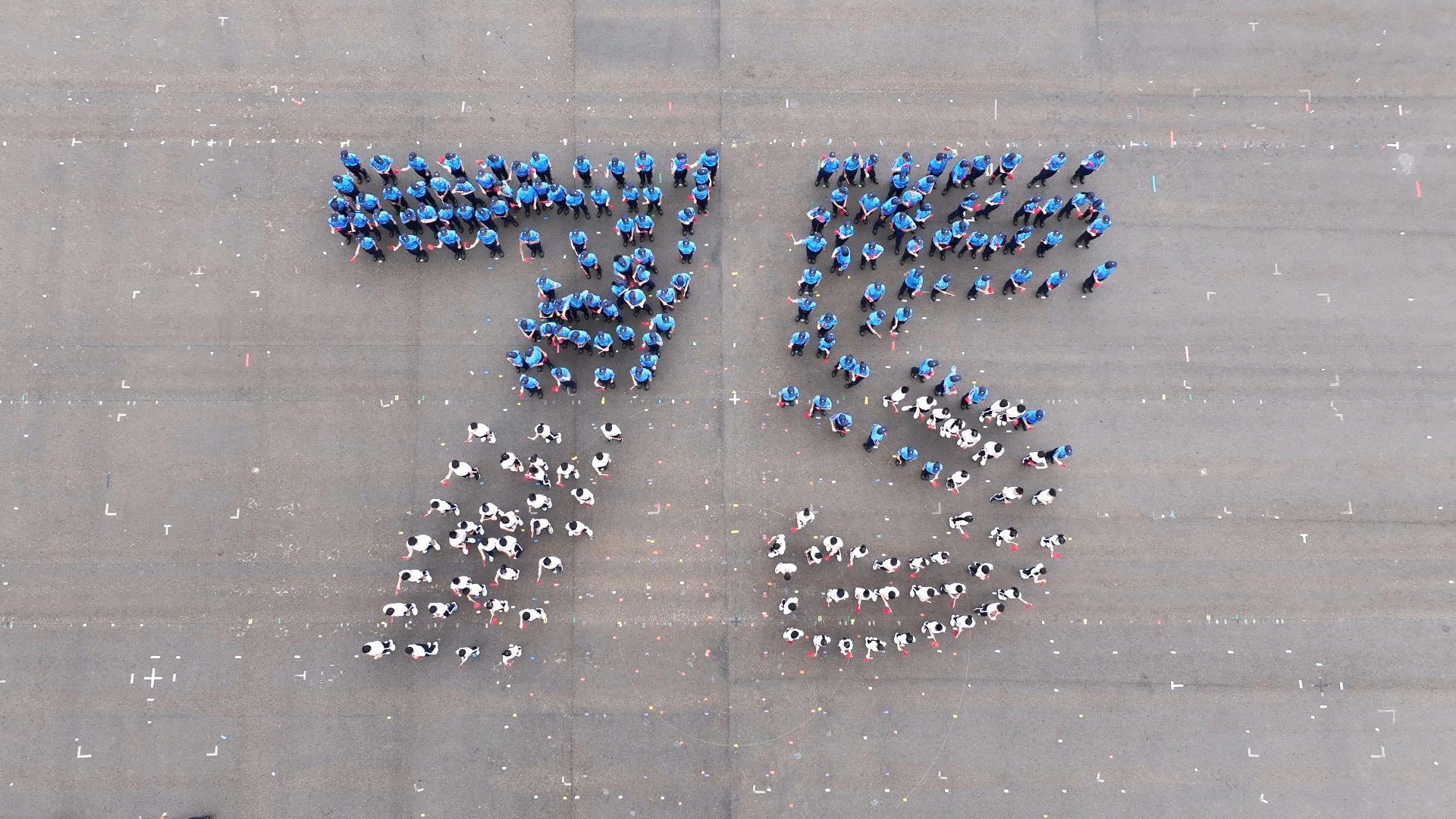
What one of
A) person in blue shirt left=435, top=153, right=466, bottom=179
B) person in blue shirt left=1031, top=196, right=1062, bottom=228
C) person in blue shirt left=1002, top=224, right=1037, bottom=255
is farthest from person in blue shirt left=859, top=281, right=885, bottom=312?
person in blue shirt left=435, top=153, right=466, bottom=179

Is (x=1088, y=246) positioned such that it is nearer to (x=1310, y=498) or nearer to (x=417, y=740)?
(x=1310, y=498)

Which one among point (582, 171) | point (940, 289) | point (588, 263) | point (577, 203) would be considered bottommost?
point (940, 289)

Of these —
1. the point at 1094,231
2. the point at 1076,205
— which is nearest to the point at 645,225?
the point at 1076,205

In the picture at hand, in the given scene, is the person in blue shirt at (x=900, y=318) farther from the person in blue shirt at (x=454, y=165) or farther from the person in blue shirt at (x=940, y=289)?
the person in blue shirt at (x=454, y=165)

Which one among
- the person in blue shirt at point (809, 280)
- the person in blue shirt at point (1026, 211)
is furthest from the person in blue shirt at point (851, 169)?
the person in blue shirt at point (1026, 211)

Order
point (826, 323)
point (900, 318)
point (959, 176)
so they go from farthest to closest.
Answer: point (959, 176), point (900, 318), point (826, 323)

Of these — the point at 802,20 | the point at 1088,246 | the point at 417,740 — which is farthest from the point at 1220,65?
the point at 417,740

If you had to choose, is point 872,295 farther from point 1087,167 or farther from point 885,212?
point 1087,167

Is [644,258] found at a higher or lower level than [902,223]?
lower
